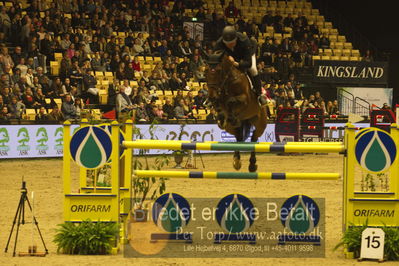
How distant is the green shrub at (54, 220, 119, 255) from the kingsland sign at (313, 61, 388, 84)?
2129cm

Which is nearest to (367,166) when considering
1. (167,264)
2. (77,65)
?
(167,264)

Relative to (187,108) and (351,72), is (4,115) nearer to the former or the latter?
(187,108)

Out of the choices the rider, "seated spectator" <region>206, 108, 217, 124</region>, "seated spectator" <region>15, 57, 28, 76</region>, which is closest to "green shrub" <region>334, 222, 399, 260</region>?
the rider

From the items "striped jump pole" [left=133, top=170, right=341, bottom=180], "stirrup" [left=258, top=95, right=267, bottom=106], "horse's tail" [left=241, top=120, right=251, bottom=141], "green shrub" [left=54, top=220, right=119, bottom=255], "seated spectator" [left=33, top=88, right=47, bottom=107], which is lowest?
"green shrub" [left=54, top=220, right=119, bottom=255]

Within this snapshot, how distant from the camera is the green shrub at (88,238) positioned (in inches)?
331

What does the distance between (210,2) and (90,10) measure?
772 cm

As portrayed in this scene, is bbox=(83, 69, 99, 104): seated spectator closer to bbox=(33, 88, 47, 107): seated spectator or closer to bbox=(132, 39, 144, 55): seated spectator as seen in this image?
bbox=(33, 88, 47, 107): seated spectator

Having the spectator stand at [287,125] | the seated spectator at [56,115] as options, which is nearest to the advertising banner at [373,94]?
the spectator stand at [287,125]

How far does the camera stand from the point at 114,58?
2283 centimetres

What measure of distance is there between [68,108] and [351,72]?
46.7ft

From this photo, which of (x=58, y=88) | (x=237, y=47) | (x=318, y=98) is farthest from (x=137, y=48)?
A: (x=237, y=47)

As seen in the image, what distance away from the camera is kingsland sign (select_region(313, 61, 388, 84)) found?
28656 mm

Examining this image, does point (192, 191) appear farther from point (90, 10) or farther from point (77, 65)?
point (90, 10)

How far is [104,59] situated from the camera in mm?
22750
